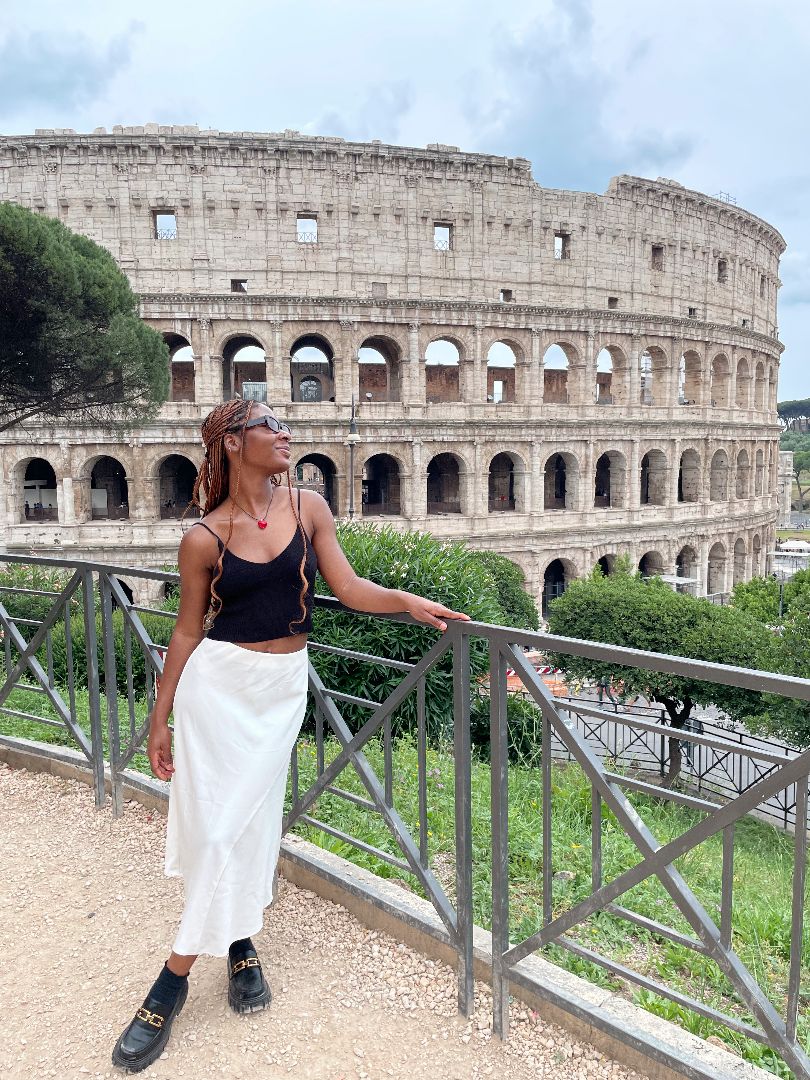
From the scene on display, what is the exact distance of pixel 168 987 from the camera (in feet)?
7.64

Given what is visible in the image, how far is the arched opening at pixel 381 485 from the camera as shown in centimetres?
2470

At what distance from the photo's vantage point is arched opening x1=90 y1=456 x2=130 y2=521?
77.1ft

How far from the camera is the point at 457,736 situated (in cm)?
245

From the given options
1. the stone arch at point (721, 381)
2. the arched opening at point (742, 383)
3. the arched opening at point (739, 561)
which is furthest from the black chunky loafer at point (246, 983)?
the arched opening at point (742, 383)

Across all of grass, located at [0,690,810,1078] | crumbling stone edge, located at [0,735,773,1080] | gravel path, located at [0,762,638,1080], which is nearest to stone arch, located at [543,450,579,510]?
grass, located at [0,690,810,1078]

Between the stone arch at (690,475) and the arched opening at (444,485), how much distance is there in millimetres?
8840

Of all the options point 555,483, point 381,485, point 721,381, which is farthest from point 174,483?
point 721,381

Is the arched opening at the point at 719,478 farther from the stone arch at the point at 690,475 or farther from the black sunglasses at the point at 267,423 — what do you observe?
the black sunglasses at the point at 267,423

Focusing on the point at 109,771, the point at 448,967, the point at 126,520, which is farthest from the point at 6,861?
the point at 126,520

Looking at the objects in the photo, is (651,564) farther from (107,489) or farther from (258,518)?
(258,518)

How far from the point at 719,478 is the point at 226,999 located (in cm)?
2953

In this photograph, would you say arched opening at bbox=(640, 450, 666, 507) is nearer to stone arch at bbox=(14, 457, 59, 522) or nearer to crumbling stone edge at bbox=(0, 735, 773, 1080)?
stone arch at bbox=(14, 457, 59, 522)

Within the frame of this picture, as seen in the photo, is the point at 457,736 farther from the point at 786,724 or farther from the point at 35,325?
the point at 35,325

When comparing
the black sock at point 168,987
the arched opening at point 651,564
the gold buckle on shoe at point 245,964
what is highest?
the black sock at point 168,987
